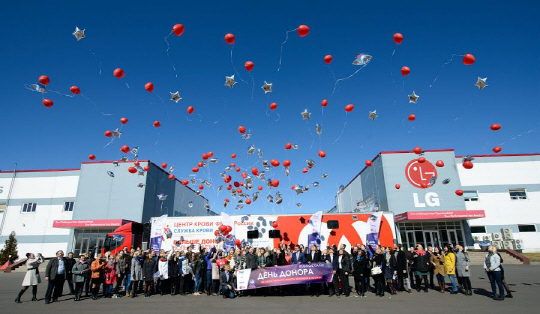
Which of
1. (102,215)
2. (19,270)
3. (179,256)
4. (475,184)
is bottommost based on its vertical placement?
(19,270)

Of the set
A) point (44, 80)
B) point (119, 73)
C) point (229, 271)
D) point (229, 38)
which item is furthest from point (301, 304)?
point (44, 80)

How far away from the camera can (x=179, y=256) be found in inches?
491

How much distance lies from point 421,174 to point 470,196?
Answer: 20.2 feet

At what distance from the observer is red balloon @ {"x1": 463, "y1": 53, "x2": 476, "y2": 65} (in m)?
9.75

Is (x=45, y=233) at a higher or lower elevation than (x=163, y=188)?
lower

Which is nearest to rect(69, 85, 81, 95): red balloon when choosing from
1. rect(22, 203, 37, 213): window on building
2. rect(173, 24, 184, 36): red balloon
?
rect(173, 24, 184, 36): red balloon

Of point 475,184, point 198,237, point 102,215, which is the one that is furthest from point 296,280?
point 475,184

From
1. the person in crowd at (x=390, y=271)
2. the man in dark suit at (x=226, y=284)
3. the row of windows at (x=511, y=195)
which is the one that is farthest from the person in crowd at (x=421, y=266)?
the row of windows at (x=511, y=195)

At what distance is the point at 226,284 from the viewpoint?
11.3 meters

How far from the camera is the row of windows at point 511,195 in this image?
29.6 meters

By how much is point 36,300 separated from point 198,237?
26.8ft

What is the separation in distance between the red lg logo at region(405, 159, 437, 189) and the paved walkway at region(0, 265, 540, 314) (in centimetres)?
1717

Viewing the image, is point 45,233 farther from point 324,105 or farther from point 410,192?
point 410,192

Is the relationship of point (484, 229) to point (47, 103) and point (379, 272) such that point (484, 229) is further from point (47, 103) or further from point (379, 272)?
point (47, 103)
